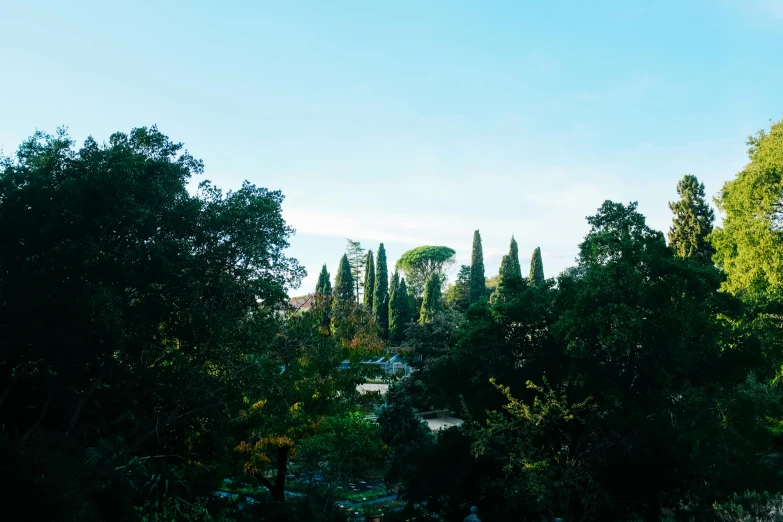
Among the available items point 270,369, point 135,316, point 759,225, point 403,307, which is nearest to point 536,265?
point 403,307

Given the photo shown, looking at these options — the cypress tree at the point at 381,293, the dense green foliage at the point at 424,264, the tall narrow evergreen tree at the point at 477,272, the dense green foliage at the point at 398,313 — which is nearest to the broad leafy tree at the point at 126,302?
the dense green foliage at the point at 398,313

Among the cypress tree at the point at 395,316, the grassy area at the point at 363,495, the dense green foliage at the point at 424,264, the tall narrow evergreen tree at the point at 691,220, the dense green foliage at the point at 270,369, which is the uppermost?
the dense green foliage at the point at 424,264

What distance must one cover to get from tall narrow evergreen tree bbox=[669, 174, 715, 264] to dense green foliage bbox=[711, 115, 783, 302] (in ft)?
72.4

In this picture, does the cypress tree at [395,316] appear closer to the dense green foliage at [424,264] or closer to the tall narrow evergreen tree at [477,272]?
the tall narrow evergreen tree at [477,272]

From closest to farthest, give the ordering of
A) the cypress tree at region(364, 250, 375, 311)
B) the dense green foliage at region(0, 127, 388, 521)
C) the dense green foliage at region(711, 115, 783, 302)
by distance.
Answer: the dense green foliage at region(0, 127, 388, 521)
the dense green foliage at region(711, 115, 783, 302)
the cypress tree at region(364, 250, 375, 311)

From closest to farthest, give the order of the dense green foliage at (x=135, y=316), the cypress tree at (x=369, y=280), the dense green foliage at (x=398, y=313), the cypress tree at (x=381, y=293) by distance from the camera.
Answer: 1. the dense green foliage at (x=135, y=316)
2. the dense green foliage at (x=398, y=313)
3. the cypress tree at (x=381, y=293)
4. the cypress tree at (x=369, y=280)

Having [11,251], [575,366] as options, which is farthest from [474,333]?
[11,251]

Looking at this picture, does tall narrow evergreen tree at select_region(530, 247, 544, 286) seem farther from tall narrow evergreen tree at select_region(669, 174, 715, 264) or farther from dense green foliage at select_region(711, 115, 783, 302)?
dense green foliage at select_region(711, 115, 783, 302)

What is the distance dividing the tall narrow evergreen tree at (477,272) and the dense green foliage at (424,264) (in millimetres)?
20573

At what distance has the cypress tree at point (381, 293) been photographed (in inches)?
3024

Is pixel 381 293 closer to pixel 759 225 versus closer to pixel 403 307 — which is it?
pixel 403 307

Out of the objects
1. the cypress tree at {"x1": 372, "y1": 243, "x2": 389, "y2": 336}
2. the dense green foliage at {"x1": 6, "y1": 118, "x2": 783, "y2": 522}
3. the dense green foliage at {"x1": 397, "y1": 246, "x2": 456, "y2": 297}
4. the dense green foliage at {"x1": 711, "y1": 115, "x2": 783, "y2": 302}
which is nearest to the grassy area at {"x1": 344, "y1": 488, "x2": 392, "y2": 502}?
the dense green foliage at {"x1": 6, "y1": 118, "x2": 783, "y2": 522}

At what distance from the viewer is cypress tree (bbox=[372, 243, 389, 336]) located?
7681cm

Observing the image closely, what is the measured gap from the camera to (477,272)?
77312 mm
